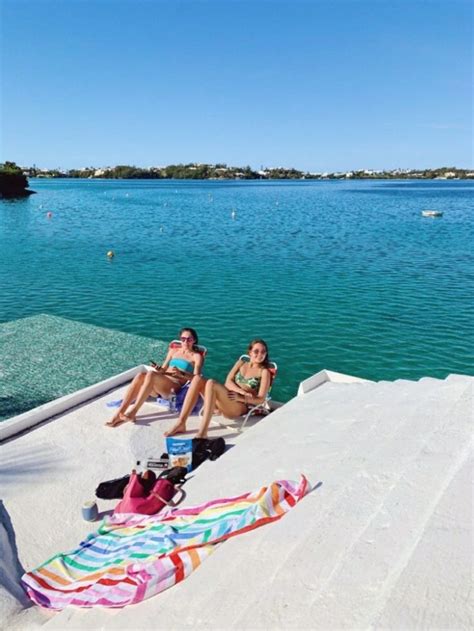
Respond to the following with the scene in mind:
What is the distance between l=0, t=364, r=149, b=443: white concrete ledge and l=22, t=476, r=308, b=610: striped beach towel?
2.25 meters

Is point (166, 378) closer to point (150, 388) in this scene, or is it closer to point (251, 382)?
point (150, 388)

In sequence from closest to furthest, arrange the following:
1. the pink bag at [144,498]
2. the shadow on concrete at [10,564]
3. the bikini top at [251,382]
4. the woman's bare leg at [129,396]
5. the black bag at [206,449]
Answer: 1. the shadow on concrete at [10,564]
2. the pink bag at [144,498]
3. the black bag at [206,449]
4. the woman's bare leg at [129,396]
5. the bikini top at [251,382]

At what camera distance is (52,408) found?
17.8 feet

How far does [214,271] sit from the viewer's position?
57.7 ft

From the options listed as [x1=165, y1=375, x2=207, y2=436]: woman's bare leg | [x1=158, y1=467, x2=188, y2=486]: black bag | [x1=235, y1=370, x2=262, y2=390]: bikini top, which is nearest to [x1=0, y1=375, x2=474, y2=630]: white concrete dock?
[x1=158, y1=467, x2=188, y2=486]: black bag

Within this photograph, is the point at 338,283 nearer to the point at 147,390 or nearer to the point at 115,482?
the point at 147,390

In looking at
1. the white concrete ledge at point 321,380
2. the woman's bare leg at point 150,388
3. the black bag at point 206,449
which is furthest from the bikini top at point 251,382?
the black bag at point 206,449

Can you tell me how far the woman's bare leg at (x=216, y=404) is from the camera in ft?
16.0

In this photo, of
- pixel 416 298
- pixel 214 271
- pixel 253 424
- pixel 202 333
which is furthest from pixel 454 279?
pixel 253 424

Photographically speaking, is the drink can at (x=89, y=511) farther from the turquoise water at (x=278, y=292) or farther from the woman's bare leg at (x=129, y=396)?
the turquoise water at (x=278, y=292)

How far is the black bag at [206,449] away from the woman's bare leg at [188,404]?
1.43ft

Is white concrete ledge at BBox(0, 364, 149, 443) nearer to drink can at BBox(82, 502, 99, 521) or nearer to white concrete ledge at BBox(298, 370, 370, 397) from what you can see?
drink can at BBox(82, 502, 99, 521)

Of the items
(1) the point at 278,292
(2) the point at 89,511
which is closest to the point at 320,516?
(2) the point at 89,511

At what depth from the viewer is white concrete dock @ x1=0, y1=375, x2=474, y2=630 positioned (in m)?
1.93
